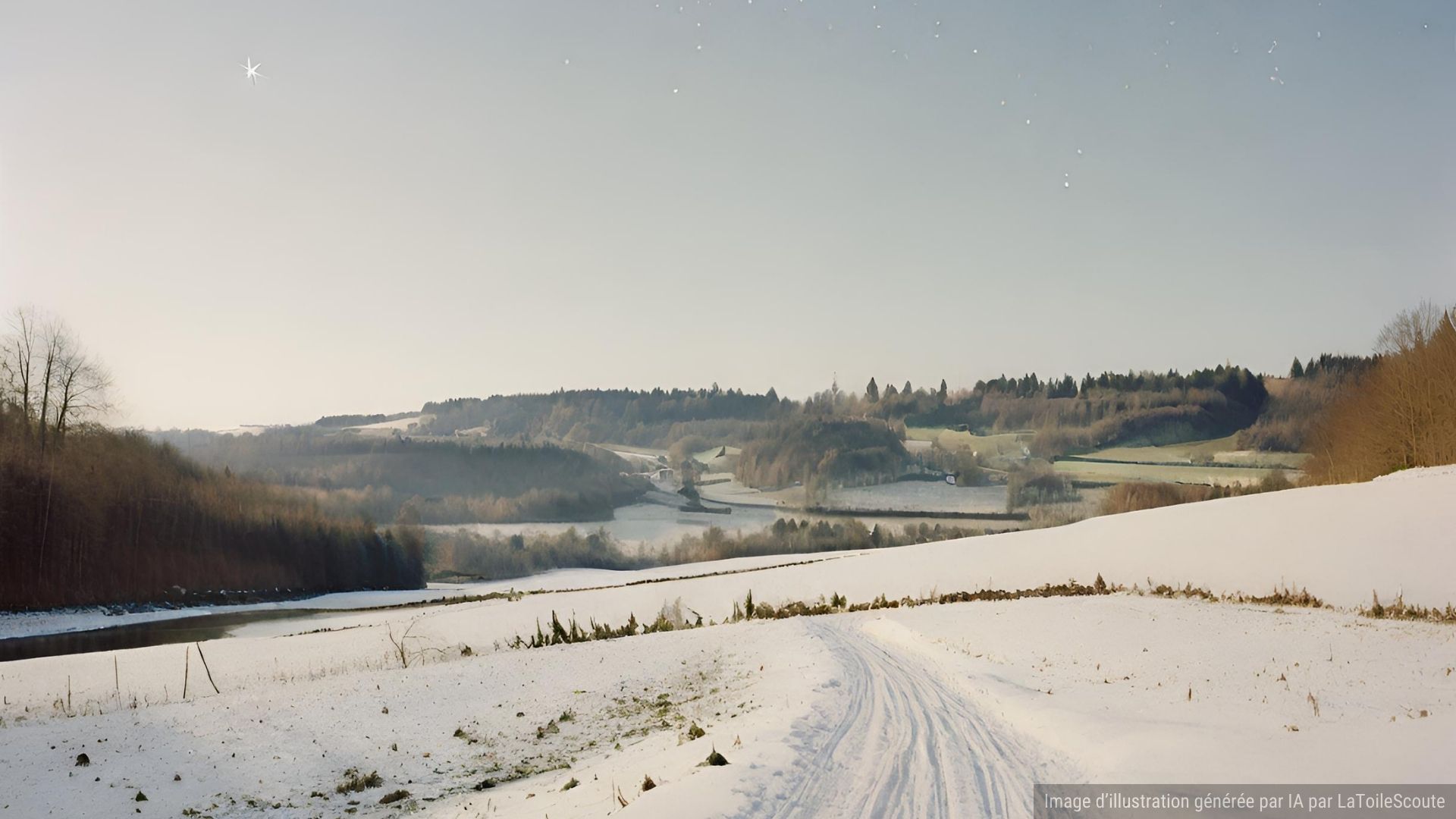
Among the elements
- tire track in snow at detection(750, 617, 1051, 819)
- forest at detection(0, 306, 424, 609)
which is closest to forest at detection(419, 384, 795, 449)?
forest at detection(0, 306, 424, 609)

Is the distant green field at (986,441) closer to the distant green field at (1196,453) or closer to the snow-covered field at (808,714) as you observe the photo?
the distant green field at (1196,453)

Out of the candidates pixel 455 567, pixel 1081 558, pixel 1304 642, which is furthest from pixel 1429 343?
pixel 455 567

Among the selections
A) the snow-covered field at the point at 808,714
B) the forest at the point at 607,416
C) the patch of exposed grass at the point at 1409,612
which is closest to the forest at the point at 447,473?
the forest at the point at 607,416

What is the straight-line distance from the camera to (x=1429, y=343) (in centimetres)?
4512

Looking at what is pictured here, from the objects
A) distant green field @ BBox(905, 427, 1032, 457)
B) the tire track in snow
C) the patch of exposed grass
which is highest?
distant green field @ BBox(905, 427, 1032, 457)

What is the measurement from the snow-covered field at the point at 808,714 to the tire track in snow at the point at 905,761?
0.04 meters

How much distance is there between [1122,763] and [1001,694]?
3.45 meters

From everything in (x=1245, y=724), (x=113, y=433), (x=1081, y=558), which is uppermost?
(x=113, y=433)

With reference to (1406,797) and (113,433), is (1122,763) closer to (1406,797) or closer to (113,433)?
(1406,797)

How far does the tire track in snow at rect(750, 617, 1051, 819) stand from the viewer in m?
6.56

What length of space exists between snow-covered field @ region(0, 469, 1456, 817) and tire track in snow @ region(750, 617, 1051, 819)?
0.04 meters

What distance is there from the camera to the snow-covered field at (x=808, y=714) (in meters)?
7.18

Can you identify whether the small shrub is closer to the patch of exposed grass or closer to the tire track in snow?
the tire track in snow

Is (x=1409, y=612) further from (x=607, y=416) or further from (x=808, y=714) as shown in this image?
(x=607, y=416)
